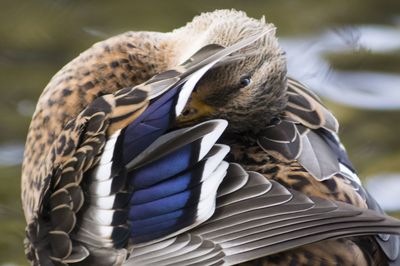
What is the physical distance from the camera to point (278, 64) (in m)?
4.61

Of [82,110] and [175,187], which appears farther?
[82,110]

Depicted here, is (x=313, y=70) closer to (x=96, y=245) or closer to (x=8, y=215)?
(x=8, y=215)

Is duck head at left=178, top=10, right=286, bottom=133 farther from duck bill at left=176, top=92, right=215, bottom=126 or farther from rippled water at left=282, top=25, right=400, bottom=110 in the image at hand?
A: rippled water at left=282, top=25, right=400, bottom=110

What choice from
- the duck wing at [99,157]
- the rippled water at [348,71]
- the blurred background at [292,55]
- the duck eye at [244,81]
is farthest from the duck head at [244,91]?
the rippled water at [348,71]

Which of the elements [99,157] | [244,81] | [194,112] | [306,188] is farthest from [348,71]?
[99,157]

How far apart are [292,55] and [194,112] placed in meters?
2.72

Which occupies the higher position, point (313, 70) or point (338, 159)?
point (338, 159)

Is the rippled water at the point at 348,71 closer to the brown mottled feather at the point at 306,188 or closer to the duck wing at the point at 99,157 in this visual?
the brown mottled feather at the point at 306,188

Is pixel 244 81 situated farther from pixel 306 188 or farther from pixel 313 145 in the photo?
pixel 306 188

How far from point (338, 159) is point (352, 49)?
2712 mm

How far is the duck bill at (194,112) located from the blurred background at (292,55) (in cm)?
143

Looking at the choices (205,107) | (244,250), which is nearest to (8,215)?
(205,107)

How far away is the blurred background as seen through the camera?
6.13 m

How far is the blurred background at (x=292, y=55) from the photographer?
20.1 ft
